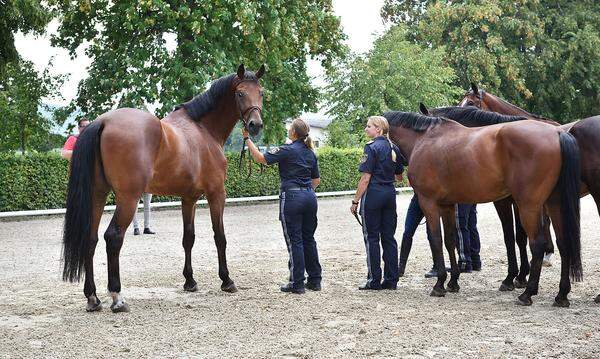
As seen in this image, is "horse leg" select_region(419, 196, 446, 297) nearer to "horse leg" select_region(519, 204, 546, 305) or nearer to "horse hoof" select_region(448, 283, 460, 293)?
"horse hoof" select_region(448, 283, 460, 293)

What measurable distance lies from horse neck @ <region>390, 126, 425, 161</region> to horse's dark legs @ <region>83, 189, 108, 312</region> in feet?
11.1

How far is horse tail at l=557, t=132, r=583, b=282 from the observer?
679 centimetres

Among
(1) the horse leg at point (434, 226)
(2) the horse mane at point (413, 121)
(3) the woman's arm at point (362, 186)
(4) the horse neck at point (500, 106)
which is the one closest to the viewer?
(1) the horse leg at point (434, 226)

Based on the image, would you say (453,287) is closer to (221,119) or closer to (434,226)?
(434,226)

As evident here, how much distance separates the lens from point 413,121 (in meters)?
8.16

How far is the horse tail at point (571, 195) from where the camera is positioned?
679cm

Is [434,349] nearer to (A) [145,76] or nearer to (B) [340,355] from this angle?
(B) [340,355]

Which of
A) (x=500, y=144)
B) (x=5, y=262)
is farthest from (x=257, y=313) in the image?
(x=5, y=262)

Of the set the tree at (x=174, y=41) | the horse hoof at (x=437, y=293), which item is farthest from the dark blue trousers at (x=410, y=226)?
the tree at (x=174, y=41)

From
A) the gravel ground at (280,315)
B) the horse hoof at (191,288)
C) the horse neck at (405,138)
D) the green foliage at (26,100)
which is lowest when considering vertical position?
the gravel ground at (280,315)

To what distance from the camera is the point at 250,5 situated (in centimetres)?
1916

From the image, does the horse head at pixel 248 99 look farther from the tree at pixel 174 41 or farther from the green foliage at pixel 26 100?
the green foliage at pixel 26 100

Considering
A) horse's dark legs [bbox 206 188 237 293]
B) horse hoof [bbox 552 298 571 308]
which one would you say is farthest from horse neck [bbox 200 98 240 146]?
horse hoof [bbox 552 298 571 308]

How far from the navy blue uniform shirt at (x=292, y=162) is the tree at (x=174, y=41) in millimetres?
11533
